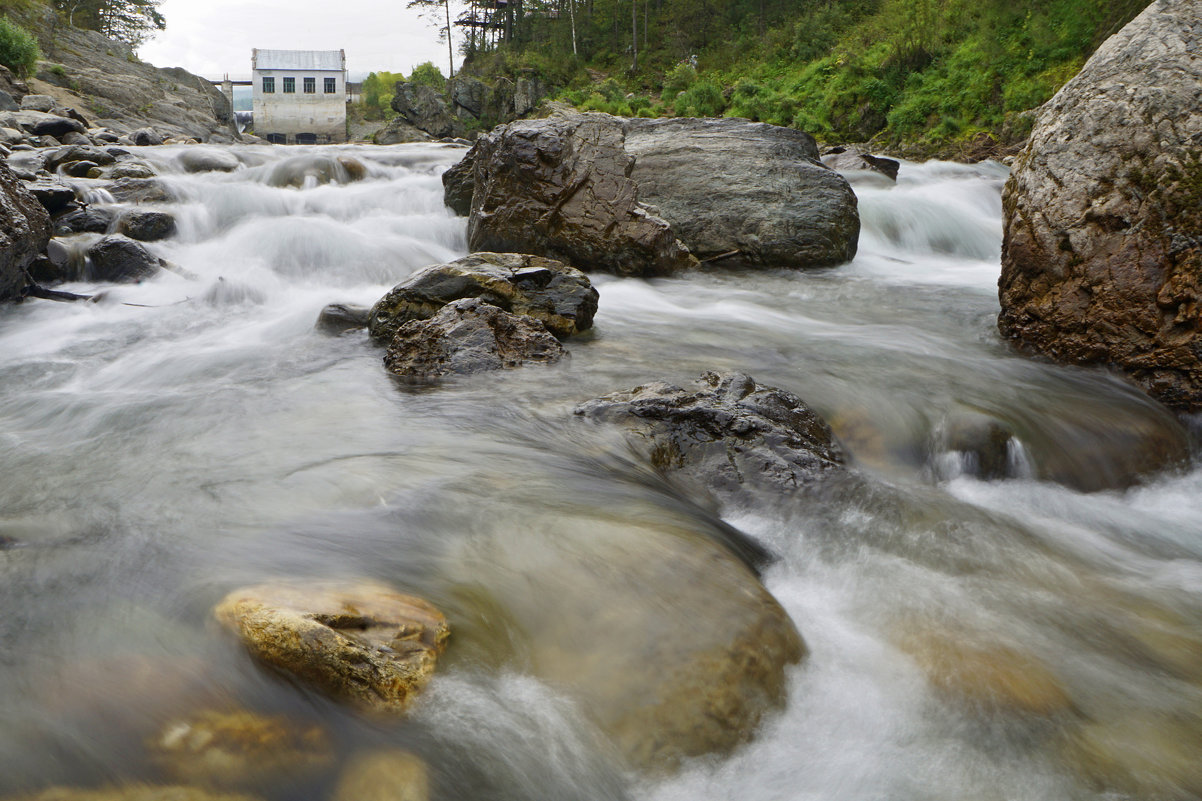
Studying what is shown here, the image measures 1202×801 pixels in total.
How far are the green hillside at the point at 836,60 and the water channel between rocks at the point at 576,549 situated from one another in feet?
54.8

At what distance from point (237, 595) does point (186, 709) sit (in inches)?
19.3

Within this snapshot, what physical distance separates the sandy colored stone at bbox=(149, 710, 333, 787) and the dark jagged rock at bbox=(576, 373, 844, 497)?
224 cm

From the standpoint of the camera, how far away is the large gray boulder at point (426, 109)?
40.4 meters

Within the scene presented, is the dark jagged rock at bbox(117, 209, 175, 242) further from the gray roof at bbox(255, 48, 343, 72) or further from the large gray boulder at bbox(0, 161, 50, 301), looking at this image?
the gray roof at bbox(255, 48, 343, 72)

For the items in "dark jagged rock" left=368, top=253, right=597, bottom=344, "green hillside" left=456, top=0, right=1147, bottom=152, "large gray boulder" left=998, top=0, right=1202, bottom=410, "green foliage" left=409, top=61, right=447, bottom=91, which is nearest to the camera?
"large gray boulder" left=998, top=0, right=1202, bottom=410

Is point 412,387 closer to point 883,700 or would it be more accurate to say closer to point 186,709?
point 186,709

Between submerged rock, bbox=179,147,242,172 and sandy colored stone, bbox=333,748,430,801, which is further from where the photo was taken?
submerged rock, bbox=179,147,242,172

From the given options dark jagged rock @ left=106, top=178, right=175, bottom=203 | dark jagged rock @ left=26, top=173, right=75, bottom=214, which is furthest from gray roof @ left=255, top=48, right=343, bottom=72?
dark jagged rock @ left=26, top=173, right=75, bottom=214

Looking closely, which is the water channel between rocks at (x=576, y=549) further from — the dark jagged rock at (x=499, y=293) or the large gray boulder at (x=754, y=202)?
the large gray boulder at (x=754, y=202)

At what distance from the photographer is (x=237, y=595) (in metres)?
2.52

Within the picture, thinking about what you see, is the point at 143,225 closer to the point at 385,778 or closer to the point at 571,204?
the point at 571,204

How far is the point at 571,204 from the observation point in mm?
8383

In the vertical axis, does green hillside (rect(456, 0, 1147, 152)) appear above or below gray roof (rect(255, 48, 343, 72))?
below

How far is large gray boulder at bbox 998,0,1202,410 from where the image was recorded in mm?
4922
